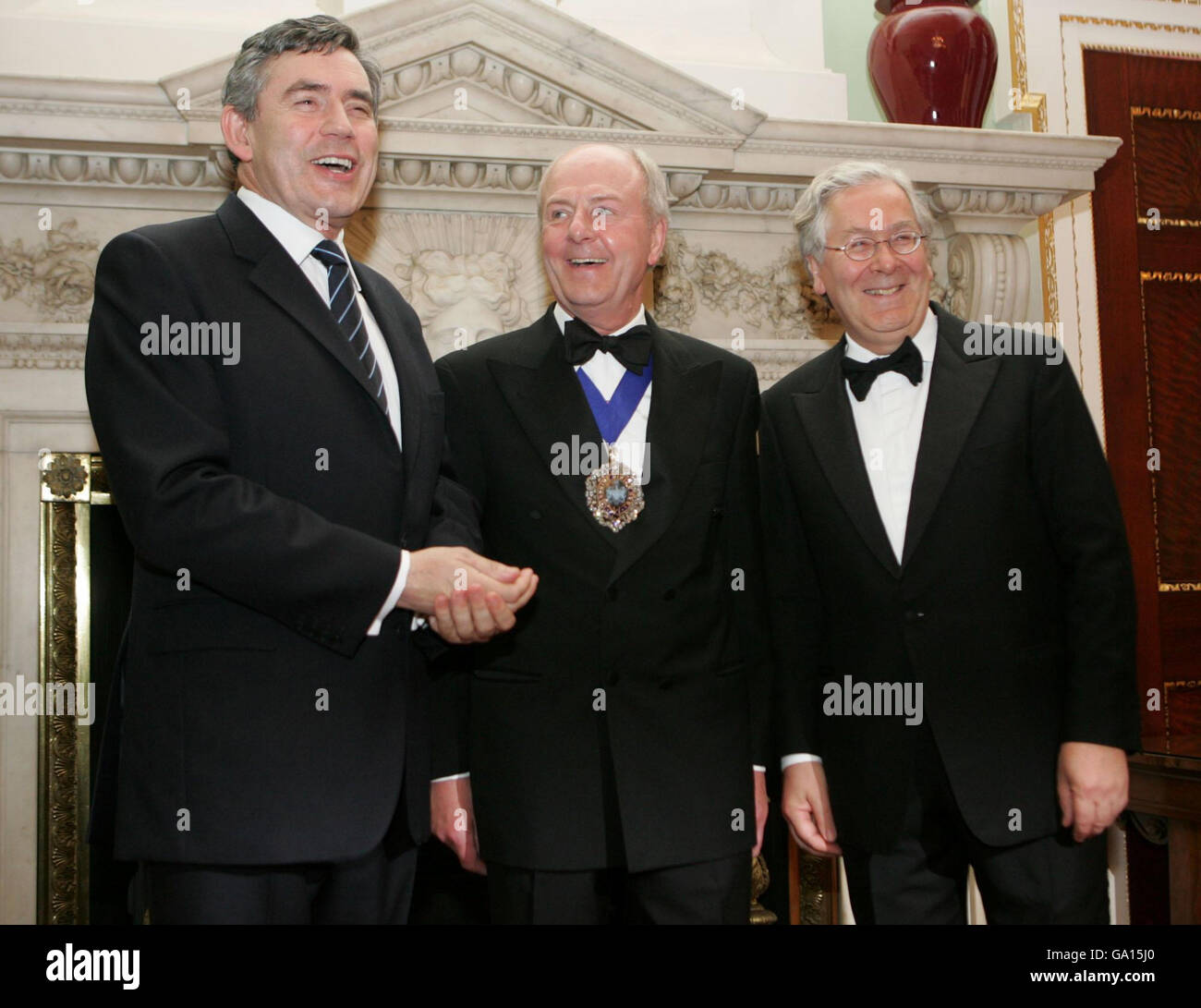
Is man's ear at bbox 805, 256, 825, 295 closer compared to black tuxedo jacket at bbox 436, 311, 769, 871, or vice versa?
black tuxedo jacket at bbox 436, 311, 769, 871

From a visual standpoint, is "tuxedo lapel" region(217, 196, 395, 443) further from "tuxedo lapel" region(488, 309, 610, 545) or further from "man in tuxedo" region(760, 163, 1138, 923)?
"man in tuxedo" region(760, 163, 1138, 923)

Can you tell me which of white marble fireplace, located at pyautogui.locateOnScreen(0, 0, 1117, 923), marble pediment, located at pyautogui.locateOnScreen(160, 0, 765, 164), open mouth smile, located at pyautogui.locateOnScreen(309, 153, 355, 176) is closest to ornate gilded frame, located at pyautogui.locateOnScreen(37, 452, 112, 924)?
white marble fireplace, located at pyautogui.locateOnScreen(0, 0, 1117, 923)

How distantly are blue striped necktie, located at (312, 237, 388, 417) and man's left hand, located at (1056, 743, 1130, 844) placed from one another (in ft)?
4.16

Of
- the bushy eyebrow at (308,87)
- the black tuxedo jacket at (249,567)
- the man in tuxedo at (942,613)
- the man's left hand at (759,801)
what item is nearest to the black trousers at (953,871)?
the man in tuxedo at (942,613)

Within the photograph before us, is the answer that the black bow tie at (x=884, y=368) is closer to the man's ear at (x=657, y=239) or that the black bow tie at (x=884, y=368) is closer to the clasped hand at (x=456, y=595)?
the man's ear at (x=657, y=239)

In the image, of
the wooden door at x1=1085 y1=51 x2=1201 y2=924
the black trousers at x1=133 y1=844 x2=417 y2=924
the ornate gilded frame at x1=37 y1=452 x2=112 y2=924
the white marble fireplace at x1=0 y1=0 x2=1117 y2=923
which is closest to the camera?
the black trousers at x1=133 y1=844 x2=417 y2=924

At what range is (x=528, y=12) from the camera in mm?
3180

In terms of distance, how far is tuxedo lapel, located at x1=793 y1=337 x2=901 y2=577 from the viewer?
6.85 ft

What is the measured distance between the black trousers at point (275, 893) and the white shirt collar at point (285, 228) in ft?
3.02

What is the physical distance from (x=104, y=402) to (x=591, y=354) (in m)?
0.86

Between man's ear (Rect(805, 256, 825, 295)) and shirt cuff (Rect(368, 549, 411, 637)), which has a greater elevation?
man's ear (Rect(805, 256, 825, 295))

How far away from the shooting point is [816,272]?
2.29 m

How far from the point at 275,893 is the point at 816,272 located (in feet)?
4.82
